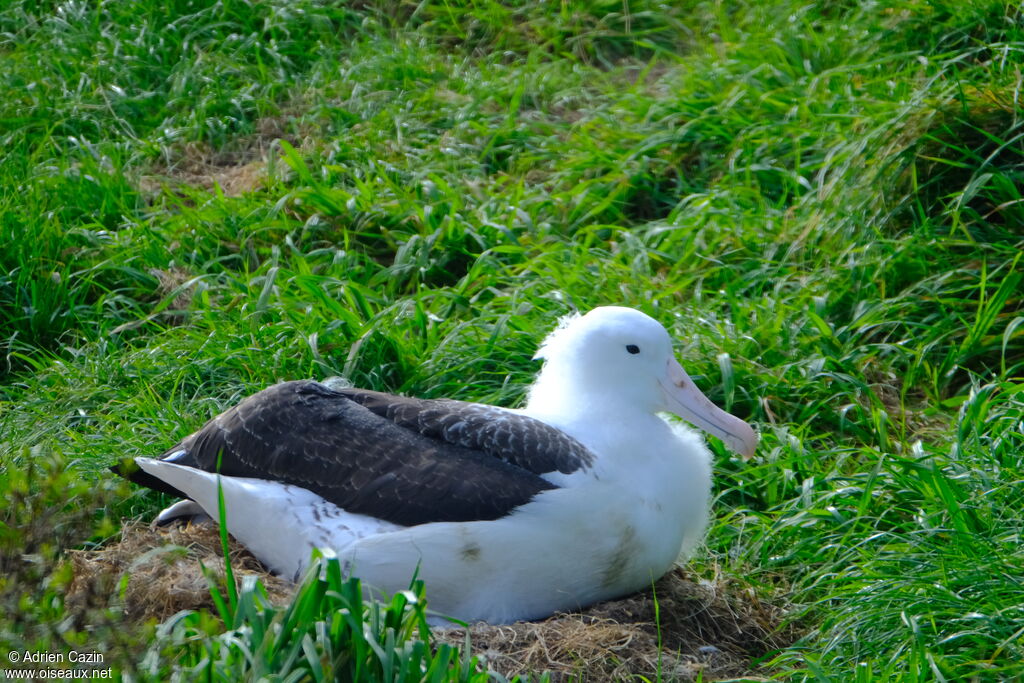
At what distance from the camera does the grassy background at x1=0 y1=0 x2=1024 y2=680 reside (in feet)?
16.0

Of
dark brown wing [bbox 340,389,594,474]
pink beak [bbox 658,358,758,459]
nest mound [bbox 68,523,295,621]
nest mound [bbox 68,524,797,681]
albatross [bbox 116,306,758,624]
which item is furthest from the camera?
pink beak [bbox 658,358,758,459]

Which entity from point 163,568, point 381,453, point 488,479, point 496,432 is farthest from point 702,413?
point 163,568

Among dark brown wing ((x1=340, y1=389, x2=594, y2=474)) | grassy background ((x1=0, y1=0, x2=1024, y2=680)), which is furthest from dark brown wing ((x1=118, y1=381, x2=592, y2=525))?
grassy background ((x1=0, y1=0, x2=1024, y2=680))

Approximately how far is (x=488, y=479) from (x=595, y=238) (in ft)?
9.14

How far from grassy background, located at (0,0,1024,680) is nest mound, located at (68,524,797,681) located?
16 centimetres

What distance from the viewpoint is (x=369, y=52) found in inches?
346

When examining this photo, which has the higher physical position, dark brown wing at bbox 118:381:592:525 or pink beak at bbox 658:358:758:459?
dark brown wing at bbox 118:381:592:525

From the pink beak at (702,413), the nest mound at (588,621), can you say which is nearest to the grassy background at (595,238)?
the nest mound at (588,621)

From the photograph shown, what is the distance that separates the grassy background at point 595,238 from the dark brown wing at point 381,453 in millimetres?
709

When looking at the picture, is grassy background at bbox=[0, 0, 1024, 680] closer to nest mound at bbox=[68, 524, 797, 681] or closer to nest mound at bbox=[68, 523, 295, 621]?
nest mound at bbox=[68, 524, 797, 681]

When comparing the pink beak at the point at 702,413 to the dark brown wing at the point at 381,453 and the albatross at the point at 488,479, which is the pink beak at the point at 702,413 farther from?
the dark brown wing at the point at 381,453

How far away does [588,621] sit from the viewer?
441 centimetres

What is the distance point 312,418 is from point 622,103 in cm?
383

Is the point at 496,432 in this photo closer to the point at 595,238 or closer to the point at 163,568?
the point at 163,568
